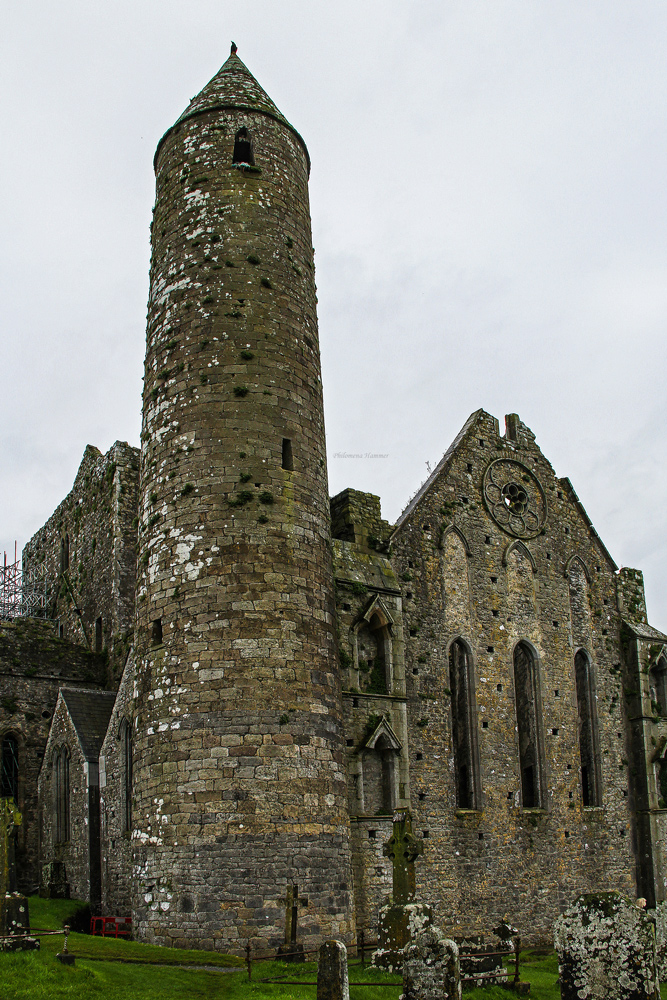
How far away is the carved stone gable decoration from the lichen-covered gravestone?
51.1 feet

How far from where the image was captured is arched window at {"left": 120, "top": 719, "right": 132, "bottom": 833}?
18.4 meters

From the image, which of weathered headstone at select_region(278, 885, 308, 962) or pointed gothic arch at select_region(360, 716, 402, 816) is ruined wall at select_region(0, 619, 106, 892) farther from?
weathered headstone at select_region(278, 885, 308, 962)

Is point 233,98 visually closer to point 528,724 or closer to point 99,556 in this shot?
point 99,556

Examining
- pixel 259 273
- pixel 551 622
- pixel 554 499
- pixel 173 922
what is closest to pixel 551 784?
pixel 551 622

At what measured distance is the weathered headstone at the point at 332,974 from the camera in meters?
9.09

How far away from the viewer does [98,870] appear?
19.3 meters

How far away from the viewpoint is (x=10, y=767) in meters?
22.4

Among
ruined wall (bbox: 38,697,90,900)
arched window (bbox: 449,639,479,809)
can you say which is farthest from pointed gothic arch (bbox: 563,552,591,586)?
ruined wall (bbox: 38,697,90,900)

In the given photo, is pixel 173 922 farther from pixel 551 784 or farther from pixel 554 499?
pixel 554 499

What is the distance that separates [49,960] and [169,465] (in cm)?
776

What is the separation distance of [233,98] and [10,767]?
15.9m

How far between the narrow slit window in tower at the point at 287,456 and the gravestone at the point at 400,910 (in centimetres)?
586

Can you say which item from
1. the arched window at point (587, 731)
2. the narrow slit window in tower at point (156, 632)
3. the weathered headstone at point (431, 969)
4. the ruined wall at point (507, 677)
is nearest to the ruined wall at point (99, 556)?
the ruined wall at point (507, 677)

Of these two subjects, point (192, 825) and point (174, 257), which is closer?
point (192, 825)
